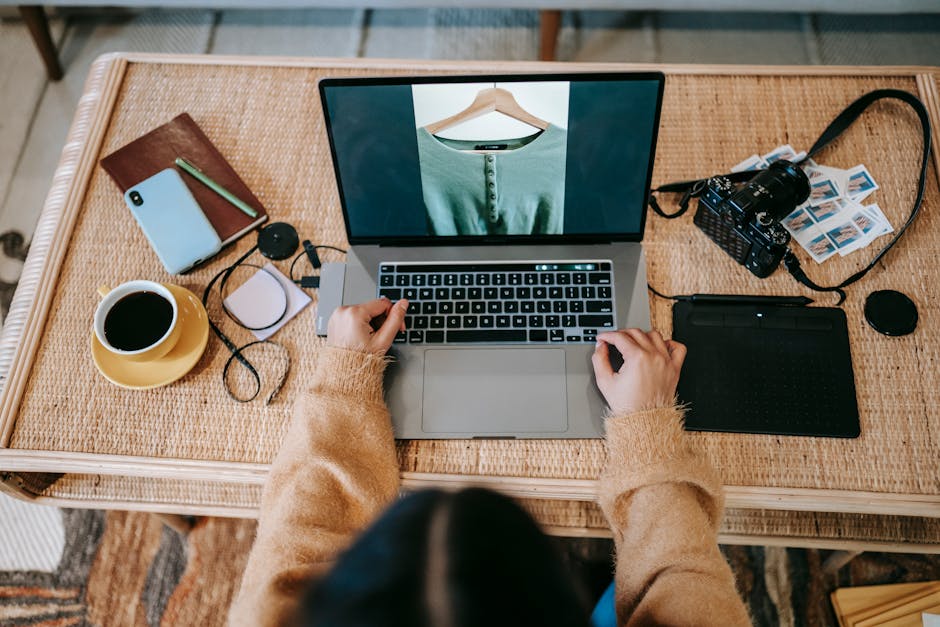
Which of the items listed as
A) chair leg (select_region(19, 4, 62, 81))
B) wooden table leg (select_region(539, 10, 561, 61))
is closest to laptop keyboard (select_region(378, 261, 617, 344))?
wooden table leg (select_region(539, 10, 561, 61))

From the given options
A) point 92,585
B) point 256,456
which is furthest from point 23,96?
point 256,456

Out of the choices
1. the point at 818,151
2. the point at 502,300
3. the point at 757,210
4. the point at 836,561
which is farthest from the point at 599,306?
the point at 836,561

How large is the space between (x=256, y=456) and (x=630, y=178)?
61 cm

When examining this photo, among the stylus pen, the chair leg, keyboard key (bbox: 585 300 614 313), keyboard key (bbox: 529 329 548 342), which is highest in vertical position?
the chair leg

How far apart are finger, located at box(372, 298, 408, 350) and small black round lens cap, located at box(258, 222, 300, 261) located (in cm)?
20

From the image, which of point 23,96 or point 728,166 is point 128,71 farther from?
point 23,96

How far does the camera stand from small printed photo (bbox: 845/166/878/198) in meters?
0.94

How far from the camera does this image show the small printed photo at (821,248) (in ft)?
2.96

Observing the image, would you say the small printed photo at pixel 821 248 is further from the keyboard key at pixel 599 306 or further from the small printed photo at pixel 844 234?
the keyboard key at pixel 599 306

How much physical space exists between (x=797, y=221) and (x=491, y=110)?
496 millimetres

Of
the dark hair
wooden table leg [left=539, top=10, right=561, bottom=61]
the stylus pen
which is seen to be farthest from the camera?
wooden table leg [left=539, top=10, right=561, bottom=61]

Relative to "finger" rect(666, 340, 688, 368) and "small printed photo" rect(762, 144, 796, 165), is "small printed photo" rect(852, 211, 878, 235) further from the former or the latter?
"finger" rect(666, 340, 688, 368)

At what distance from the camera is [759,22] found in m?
1.95

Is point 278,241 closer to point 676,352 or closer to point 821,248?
point 676,352
